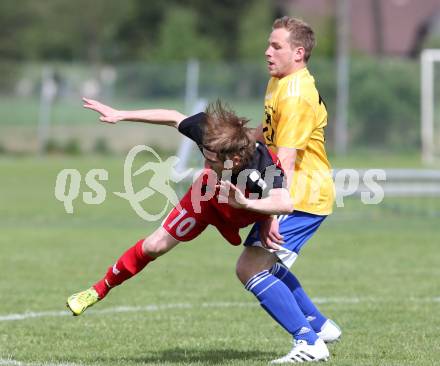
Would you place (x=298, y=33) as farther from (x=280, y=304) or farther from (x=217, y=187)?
(x=280, y=304)

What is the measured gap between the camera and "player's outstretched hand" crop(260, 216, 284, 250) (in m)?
5.72

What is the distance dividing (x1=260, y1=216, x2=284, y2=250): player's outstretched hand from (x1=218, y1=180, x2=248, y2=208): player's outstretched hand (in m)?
0.30

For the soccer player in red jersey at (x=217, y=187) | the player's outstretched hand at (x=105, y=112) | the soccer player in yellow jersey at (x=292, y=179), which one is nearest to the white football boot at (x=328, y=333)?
the soccer player in yellow jersey at (x=292, y=179)

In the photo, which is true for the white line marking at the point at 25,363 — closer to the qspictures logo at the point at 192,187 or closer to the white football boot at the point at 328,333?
the qspictures logo at the point at 192,187

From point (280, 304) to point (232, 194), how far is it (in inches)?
29.6

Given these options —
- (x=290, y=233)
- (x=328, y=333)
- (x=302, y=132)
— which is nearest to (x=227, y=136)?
(x=302, y=132)

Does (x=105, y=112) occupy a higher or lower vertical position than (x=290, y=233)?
higher

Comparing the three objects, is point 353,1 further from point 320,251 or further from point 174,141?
point 320,251

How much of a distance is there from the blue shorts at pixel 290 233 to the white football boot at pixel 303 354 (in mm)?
461

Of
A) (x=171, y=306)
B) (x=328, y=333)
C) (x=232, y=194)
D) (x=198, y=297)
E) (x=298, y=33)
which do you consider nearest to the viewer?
(x=232, y=194)

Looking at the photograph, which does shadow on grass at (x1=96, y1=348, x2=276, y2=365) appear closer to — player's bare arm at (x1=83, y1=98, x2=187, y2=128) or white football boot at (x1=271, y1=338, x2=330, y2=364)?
white football boot at (x1=271, y1=338, x2=330, y2=364)

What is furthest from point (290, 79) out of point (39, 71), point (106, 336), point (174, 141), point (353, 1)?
point (353, 1)

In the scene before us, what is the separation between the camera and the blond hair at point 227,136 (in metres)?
5.52

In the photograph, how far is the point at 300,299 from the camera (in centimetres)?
635
